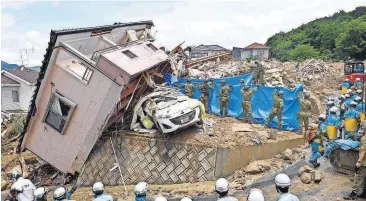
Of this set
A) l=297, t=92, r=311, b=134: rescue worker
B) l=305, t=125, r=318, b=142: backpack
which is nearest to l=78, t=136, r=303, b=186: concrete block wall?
l=297, t=92, r=311, b=134: rescue worker

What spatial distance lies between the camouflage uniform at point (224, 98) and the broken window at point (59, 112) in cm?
531

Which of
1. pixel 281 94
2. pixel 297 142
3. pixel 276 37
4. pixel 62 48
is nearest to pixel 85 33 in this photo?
pixel 62 48

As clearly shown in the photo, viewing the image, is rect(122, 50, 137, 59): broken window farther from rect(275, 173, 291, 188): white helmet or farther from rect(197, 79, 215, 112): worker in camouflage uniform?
rect(275, 173, 291, 188): white helmet

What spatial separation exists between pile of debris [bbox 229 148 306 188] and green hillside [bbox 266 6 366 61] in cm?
3144

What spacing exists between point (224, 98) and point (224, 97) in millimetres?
43

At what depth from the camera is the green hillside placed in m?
38.2

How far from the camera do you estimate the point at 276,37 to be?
62.2m

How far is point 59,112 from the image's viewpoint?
11648mm

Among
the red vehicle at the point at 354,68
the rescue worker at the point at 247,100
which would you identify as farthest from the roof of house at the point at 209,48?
the rescue worker at the point at 247,100

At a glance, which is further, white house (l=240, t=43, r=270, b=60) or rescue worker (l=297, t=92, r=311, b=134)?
white house (l=240, t=43, r=270, b=60)

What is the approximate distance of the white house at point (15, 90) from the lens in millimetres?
27652

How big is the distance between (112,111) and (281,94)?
5310 mm

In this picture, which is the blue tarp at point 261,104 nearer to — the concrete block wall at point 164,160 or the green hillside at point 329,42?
the concrete block wall at point 164,160

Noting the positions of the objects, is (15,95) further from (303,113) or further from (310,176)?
(310,176)
